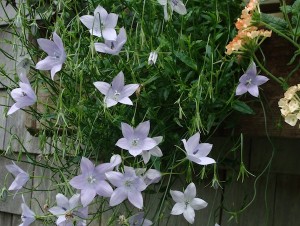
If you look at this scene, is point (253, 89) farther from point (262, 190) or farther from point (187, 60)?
point (262, 190)

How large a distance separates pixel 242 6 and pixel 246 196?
0.45m

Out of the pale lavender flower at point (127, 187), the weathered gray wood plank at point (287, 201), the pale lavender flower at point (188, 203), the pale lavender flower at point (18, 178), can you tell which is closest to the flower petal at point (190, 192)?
the pale lavender flower at point (188, 203)

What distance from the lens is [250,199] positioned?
1.62 m

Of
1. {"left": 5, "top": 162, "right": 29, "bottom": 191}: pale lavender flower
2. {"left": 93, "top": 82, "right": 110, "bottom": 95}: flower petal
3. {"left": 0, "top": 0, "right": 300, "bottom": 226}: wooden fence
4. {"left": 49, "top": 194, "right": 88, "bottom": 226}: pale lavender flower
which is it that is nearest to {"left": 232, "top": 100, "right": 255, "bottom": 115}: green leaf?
{"left": 0, "top": 0, "right": 300, "bottom": 226}: wooden fence

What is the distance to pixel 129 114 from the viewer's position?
4.90ft

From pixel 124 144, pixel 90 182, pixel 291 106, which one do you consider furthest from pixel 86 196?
pixel 291 106

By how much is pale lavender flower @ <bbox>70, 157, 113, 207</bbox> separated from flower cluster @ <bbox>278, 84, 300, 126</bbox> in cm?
39

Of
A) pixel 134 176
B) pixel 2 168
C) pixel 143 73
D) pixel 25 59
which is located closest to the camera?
pixel 134 176

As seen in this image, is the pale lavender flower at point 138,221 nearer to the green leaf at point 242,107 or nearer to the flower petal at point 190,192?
the flower petal at point 190,192

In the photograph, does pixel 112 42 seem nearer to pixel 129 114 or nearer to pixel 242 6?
pixel 129 114

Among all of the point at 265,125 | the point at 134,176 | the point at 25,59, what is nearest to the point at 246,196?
the point at 265,125

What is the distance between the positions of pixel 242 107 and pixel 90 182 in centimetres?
36

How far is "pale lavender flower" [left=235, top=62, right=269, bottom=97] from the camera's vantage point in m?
1.31

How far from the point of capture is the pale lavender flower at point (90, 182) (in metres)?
1.30
